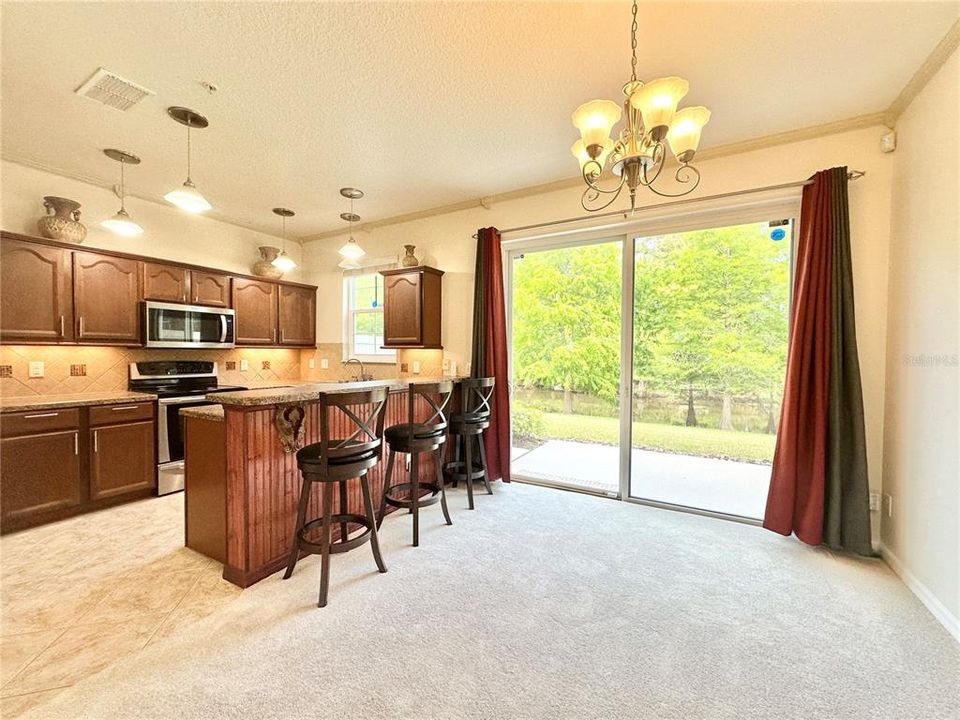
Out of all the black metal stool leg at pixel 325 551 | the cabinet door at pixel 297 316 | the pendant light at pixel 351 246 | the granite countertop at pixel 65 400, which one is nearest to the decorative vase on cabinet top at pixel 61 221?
the granite countertop at pixel 65 400

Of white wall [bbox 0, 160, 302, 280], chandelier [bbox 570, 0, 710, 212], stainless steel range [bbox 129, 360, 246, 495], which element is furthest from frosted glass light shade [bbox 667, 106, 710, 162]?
white wall [bbox 0, 160, 302, 280]

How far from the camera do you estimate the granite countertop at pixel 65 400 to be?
2778mm

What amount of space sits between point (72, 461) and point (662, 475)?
16.0 ft

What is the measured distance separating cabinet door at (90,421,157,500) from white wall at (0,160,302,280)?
1802mm

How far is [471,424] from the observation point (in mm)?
3328

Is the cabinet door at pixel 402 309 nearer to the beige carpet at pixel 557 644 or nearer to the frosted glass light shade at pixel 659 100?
the beige carpet at pixel 557 644

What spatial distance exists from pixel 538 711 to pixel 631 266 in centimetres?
313

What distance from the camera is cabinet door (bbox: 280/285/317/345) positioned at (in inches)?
194

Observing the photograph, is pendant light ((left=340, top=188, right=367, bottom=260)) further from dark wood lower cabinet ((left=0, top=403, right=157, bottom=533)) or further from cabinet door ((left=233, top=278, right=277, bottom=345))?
dark wood lower cabinet ((left=0, top=403, right=157, bottom=533))

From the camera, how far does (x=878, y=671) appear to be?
5.30 ft

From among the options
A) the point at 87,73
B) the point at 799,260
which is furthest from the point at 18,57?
the point at 799,260

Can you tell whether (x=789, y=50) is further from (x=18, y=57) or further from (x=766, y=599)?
(x=18, y=57)

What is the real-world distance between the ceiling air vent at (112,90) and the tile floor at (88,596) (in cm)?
290

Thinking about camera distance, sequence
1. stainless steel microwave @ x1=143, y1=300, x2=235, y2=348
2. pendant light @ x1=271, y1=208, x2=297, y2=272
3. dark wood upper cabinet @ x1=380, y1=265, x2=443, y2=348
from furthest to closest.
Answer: dark wood upper cabinet @ x1=380, y1=265, x2=443, y2=348, pendant light @ x1=271, y1=208, x2=297, y2=272, stainless steel microwave @ x1=143, y1=300, x2=235, y2=348
